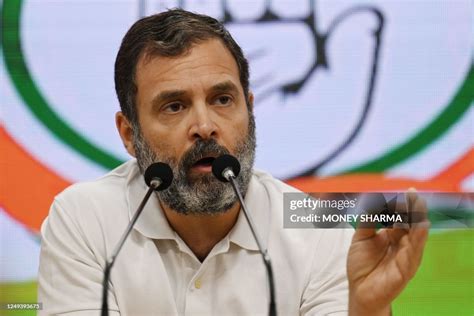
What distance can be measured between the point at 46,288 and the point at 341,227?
A: 0.82 m

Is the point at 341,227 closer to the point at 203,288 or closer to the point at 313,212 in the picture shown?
the point at 313,212

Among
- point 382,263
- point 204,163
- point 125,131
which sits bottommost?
point 382,263

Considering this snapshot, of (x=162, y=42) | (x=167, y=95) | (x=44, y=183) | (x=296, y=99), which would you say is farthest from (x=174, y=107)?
(x=44, y=183)

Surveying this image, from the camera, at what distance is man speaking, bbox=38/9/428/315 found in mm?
2023

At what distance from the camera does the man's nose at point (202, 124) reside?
200 centimetres

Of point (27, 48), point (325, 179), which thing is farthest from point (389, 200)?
point (27, 48)

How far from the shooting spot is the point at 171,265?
6.91 ft

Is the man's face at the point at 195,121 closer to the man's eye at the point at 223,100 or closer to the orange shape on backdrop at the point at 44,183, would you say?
the man's eye at the point at 223,100

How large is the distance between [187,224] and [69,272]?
0.35 metres

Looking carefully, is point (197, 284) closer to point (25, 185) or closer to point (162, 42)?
point (162, 42)

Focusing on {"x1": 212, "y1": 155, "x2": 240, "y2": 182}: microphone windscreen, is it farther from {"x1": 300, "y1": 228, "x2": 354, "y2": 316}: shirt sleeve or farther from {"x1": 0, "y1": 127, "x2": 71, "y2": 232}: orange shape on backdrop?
{"x1": 0, "y1": 127, "x2": 71, "y2": 232}: orange shape on backdrop

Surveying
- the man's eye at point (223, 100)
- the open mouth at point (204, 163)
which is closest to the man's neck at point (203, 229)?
the open mouth at point (204, 163)

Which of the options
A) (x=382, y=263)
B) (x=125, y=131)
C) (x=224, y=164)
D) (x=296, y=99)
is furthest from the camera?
(x=296, y=99)

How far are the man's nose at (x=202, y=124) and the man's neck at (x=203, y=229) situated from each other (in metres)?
0.24
